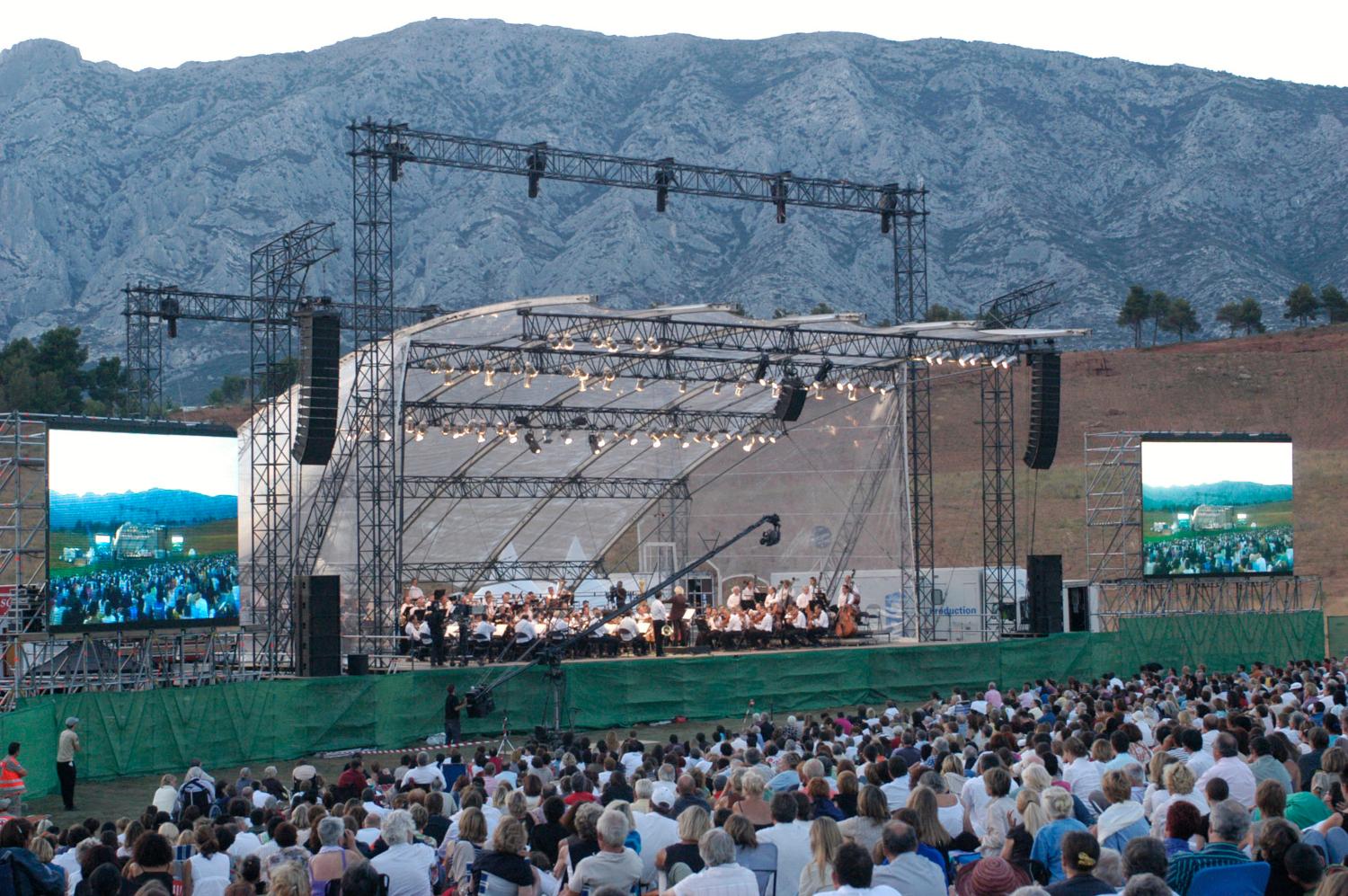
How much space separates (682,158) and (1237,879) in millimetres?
152443

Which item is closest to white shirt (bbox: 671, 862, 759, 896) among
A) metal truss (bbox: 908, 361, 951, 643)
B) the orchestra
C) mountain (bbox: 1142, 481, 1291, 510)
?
the orchestra

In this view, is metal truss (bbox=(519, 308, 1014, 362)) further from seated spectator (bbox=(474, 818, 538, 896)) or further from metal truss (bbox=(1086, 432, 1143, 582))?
seated spectator (bbox=(474, 818, 538, 896))

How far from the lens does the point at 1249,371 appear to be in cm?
6888

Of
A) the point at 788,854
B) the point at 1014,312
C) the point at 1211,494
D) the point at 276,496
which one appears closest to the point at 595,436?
the point at 276,496

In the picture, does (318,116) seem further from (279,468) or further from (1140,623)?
(1140,623)

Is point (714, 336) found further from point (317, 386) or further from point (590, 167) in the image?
point (317, 386)

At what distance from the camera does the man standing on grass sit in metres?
17.5

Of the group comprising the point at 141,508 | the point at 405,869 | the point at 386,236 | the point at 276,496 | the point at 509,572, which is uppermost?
the point at 386,236

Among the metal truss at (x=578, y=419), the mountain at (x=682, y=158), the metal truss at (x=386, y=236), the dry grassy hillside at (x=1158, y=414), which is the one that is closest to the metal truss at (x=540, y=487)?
the metal truss at (x=578, y=419)

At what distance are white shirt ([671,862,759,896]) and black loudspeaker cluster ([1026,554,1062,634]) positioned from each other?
88.6 feet

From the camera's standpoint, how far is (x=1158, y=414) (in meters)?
68.3

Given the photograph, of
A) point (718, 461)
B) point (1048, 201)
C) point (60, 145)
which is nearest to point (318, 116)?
point (60, 145)

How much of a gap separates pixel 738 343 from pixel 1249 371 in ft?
148

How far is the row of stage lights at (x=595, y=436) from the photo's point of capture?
3266 centimetres
